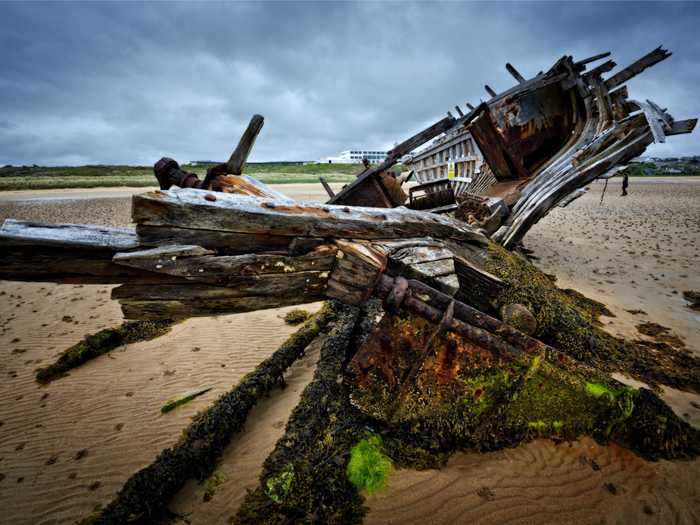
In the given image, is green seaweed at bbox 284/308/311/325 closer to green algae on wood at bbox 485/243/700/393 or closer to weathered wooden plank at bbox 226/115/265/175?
weathered wooden plank at bbox 226/115/265/175

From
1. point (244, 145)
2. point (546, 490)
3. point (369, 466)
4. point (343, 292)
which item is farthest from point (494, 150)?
point (369, 466)

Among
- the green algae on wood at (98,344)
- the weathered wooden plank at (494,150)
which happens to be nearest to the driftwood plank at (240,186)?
the green algae on wood at (98,344)

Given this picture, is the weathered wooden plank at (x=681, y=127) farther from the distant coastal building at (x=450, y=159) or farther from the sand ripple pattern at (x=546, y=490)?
the sand ripple pattern at (x=546, y=490)

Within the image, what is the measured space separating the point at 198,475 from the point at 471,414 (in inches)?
95.3

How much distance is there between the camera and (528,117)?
21.9ft

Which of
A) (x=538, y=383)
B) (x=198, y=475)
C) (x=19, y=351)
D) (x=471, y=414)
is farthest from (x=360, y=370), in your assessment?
(x=19, y=351)

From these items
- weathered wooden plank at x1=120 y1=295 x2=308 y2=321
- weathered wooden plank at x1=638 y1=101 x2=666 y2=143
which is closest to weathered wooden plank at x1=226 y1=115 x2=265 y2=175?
weathered wooden plank at x1=120 y1=295 x2=308 y2=321

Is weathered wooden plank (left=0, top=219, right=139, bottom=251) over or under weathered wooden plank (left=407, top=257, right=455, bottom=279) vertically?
over

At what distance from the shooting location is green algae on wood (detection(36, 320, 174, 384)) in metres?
4.57

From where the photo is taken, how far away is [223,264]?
1846mm

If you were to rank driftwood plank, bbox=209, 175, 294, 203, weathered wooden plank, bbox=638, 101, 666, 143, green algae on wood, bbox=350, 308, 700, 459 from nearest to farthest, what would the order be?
green algae on wood, bbox=350, 308, 700, 459
driftwood plank, bbox=209, 175, 294, 203
weathered wooden plank, bbox=638, 101, 666, 143

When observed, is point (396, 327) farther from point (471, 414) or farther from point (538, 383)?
point (538, 383)

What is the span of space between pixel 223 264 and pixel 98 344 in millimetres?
4703

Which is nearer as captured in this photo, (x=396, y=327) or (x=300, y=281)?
(x=300, y=281)
